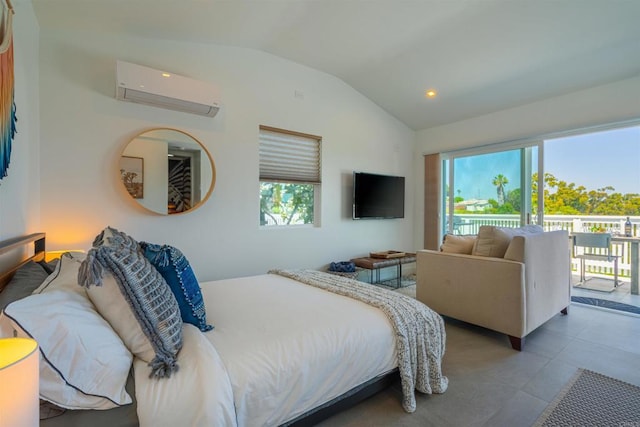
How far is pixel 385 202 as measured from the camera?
16.0ft

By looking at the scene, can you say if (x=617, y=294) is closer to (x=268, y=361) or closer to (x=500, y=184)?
(x=500, y=184)

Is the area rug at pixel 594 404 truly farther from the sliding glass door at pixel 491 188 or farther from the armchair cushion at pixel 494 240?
the sliding glass door at pixel 491 188

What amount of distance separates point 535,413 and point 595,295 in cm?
348

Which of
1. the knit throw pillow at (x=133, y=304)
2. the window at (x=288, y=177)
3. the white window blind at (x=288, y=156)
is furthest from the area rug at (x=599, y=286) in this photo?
the knit throw pillow at (x=133, y=304)

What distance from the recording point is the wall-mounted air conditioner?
2584 millimetres

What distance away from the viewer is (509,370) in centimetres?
219

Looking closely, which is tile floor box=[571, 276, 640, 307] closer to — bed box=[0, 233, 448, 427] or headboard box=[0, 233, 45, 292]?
bed box=[0, 233, 448, 427]

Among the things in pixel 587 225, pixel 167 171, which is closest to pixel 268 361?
pixel 167 171

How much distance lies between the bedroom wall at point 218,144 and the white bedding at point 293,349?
4.56ft

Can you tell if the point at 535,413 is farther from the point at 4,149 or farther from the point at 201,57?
the point at 201,57

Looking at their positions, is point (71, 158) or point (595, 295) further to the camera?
point (595, 295)

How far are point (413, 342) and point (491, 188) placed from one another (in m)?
3.68

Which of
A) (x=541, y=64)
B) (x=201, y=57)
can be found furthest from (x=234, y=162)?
(x=541, y=64)

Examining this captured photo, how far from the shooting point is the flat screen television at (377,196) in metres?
4.48
